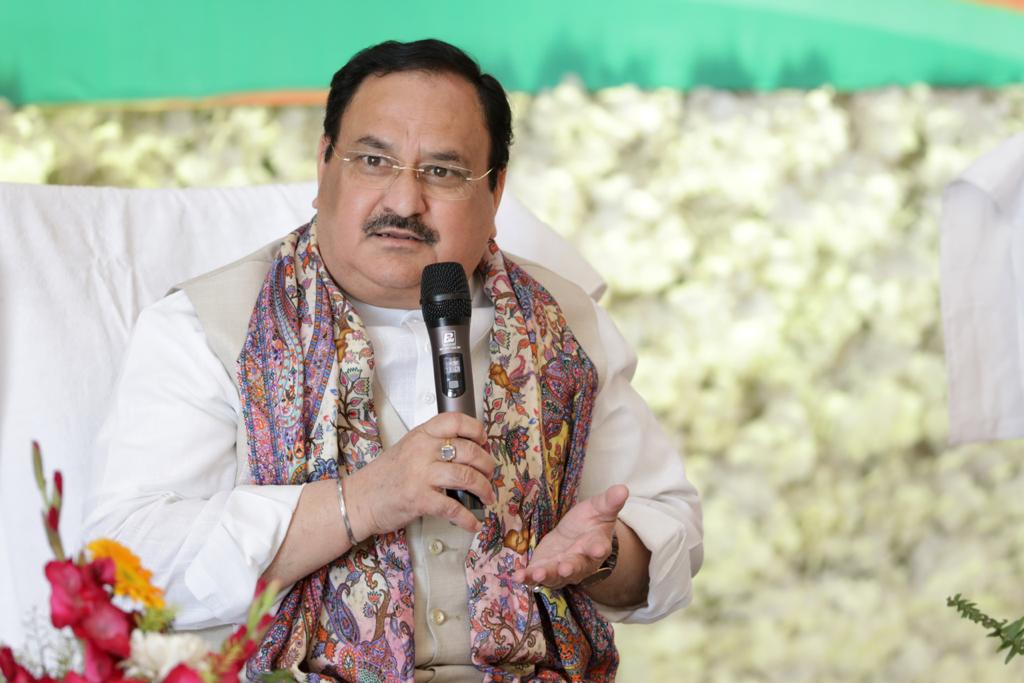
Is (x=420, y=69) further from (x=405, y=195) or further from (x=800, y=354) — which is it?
(x=800, y=354)

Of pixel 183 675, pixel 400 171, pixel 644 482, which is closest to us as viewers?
pixel 183 675

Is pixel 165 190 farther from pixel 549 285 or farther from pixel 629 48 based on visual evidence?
pixel 629 48

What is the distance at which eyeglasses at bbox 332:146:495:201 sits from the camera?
193 centimetres

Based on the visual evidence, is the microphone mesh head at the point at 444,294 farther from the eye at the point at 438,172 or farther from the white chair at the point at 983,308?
the white chair at the point at 983,308

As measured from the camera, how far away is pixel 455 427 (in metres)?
1.58

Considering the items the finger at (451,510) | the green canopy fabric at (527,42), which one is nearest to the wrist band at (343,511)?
the finger at (451,510)

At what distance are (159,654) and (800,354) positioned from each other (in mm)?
2706

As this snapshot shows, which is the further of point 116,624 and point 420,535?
point 420,535

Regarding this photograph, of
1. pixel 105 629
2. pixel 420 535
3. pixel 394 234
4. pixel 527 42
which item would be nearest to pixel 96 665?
pixel 105 629

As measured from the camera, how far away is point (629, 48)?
129 inches

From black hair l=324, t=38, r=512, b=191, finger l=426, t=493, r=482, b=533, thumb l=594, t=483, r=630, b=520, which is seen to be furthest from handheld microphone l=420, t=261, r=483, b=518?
black hair l=324, t=38, r=512, b=191

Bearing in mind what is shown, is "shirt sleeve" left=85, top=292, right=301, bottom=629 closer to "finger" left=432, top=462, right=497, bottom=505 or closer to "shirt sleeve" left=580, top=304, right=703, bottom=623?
"finger" left=432, top=462, right=497, bottom=505

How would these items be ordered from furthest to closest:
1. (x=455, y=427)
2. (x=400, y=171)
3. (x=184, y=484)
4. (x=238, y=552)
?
(x=400, y=171)
(x=184, y=484)
(x=238, y=552)
(x=455, y=427)

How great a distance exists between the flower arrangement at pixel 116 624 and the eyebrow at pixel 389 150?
108cm
